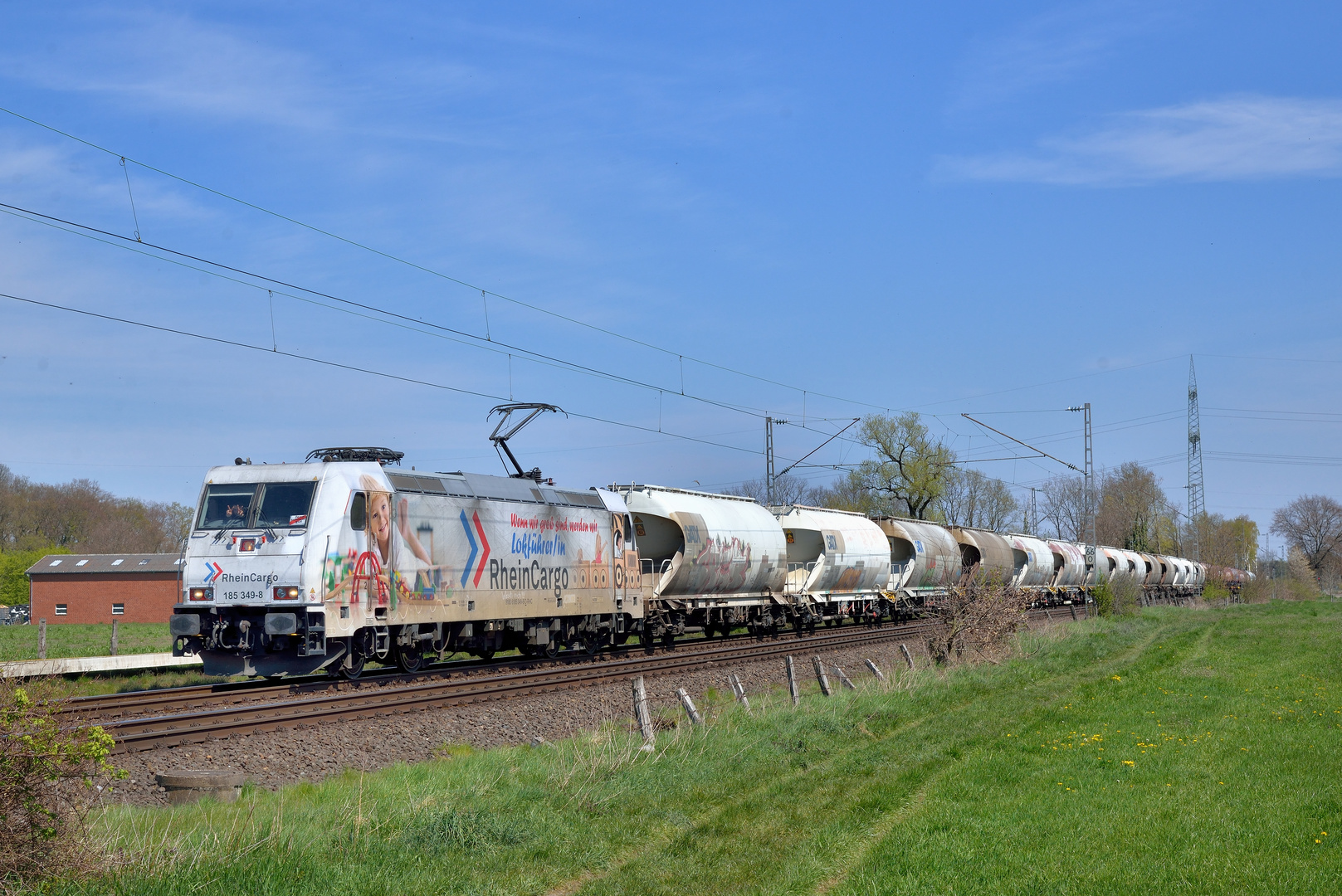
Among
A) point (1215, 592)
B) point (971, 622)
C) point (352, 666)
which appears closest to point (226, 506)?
point (352, 666)

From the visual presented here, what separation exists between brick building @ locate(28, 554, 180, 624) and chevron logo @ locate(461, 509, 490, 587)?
56.0 meters

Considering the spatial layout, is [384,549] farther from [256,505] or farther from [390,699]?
[390,699]

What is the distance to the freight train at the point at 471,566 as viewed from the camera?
18.3m

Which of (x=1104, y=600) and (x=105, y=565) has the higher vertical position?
(x=105, y=565)

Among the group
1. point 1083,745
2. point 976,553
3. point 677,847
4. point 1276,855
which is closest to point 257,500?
point 677,847

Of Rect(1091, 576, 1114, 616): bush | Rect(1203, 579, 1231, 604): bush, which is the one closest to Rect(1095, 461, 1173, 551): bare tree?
Rect(1203, 579, 1231, 604): bush

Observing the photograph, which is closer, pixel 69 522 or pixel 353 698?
pixel 353 698

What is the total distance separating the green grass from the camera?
102ft

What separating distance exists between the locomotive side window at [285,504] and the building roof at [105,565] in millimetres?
56751

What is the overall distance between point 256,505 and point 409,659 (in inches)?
177

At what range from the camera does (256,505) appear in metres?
18.9

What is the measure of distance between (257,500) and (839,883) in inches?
561

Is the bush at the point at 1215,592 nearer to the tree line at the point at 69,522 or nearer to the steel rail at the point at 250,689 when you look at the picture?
the steel rail at the point at 250,689

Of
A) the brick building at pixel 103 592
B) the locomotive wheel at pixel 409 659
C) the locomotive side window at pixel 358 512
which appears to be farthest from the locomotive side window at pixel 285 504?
the brick building at pixel 103 592
